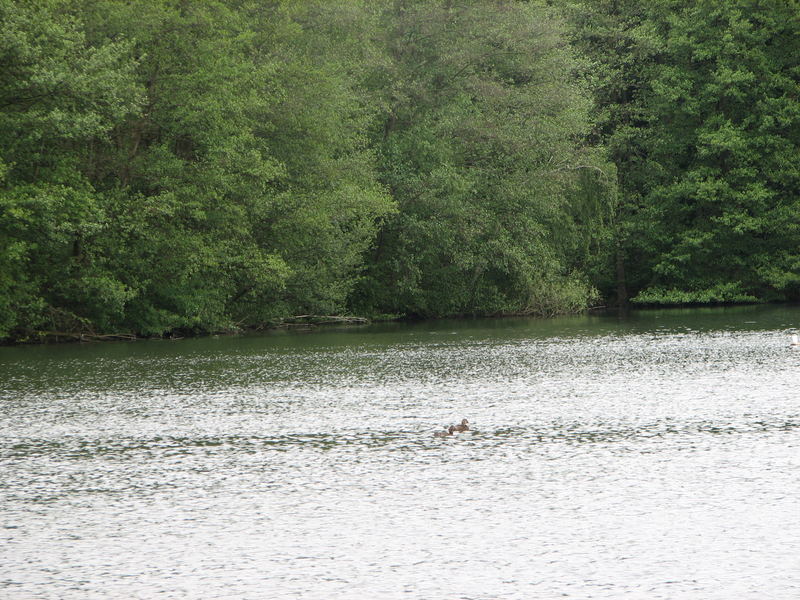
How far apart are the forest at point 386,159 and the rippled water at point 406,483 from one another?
1419 cm

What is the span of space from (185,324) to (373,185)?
12796mm

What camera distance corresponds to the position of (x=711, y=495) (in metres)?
13.3

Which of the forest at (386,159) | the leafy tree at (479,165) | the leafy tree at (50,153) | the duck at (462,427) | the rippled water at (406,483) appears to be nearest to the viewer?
the rippled water at (406,483)

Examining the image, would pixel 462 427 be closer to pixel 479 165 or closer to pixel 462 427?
pixel 462 427

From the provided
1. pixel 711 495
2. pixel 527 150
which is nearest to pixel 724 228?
pixel 527 150

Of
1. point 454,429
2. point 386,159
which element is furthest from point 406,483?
point 386,159

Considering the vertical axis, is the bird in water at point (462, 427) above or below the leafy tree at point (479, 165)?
below

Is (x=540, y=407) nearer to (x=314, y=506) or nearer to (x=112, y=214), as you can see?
(x=314, y=506)

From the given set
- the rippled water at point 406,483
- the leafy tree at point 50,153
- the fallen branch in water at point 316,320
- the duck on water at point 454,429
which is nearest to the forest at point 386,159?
the leafy tree at point 50,153

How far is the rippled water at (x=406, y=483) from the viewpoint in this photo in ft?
34.1

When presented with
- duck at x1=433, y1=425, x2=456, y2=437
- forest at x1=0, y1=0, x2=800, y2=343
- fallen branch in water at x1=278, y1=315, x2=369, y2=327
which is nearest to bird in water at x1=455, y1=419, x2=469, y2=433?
duck at x1=433, y1=425, x2=456, y2=437

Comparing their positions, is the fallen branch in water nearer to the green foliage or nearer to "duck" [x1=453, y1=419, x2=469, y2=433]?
the green foliage

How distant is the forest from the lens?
42.3 metres

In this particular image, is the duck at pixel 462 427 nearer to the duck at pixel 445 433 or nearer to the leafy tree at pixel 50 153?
the duck at pixel 445 433
